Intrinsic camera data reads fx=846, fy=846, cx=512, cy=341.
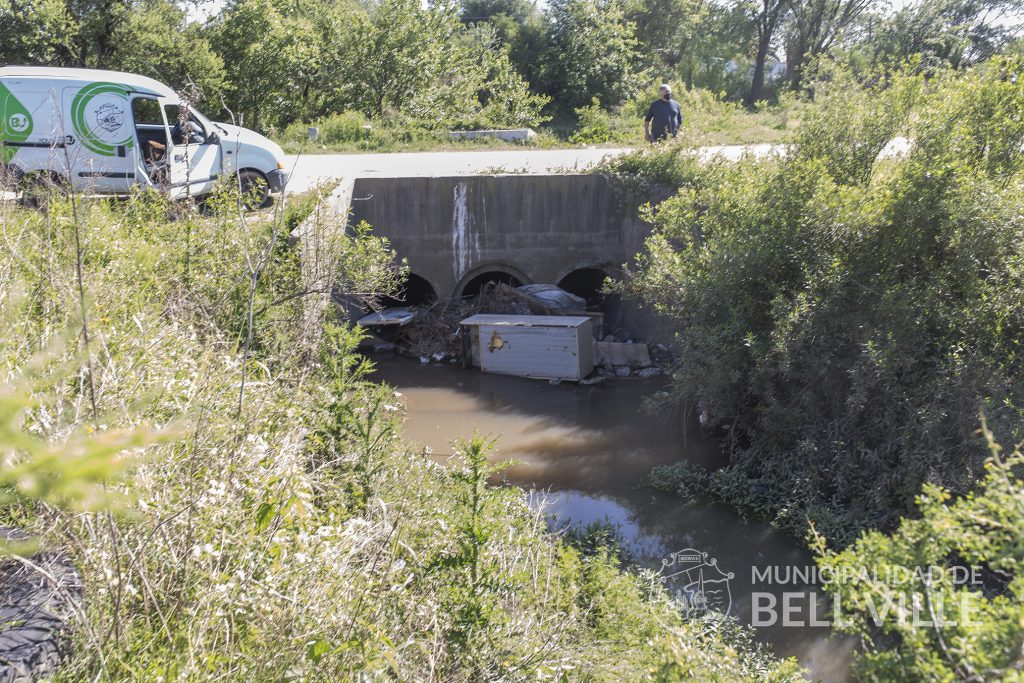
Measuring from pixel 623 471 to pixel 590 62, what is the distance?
68.4 feet

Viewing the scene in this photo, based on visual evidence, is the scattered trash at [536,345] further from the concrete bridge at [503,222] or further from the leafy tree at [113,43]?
the leafy tree at [113,43]

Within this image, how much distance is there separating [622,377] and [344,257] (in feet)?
18.2

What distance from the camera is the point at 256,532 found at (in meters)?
4.57

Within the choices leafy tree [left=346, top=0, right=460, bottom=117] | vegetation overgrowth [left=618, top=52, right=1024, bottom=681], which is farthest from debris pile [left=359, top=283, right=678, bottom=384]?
leafy tree [left=346, top=0, right=460, bottom=117]

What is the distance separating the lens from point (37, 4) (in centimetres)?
2080

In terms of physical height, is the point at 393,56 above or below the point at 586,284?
above

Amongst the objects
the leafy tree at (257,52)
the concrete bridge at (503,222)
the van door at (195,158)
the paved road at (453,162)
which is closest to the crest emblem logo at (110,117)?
the van door at (195,158)

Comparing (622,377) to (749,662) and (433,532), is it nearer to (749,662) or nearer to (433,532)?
(749,662)

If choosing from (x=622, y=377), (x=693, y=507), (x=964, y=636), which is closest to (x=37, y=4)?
(x=622, y=377)

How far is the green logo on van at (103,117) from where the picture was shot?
10914 mm

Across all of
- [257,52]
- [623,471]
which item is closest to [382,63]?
[257,52]

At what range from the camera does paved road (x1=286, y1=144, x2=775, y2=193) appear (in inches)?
617

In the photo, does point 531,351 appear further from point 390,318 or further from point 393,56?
point 393,56

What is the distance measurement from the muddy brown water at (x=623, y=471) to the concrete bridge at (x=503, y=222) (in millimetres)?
2208
